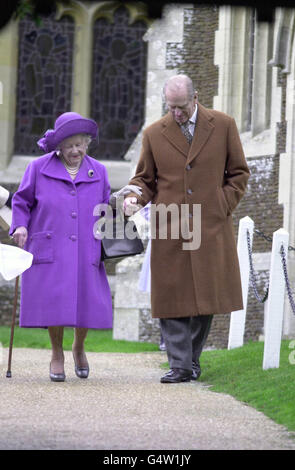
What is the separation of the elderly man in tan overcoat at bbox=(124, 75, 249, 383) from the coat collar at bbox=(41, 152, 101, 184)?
433 millimetres

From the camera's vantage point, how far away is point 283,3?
4207mm

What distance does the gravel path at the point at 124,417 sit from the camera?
5.67m

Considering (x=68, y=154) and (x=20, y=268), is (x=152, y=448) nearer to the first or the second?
(x=20, y=268)

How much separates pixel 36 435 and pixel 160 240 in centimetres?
293

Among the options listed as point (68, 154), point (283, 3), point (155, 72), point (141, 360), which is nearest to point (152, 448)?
point (283, 3)

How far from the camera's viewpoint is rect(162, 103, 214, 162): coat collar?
8516 millimetres

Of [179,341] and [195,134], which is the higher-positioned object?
[195,134]

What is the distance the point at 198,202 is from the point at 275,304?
1.01m

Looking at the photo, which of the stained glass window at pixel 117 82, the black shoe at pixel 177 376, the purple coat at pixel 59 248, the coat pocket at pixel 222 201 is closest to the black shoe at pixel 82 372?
the purple coat at pixel 59 248

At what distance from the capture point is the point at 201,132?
8.55m

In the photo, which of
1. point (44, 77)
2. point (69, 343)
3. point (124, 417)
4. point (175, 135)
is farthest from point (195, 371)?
point (44, 77)

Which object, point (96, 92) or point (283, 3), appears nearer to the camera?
point (283, 3)
